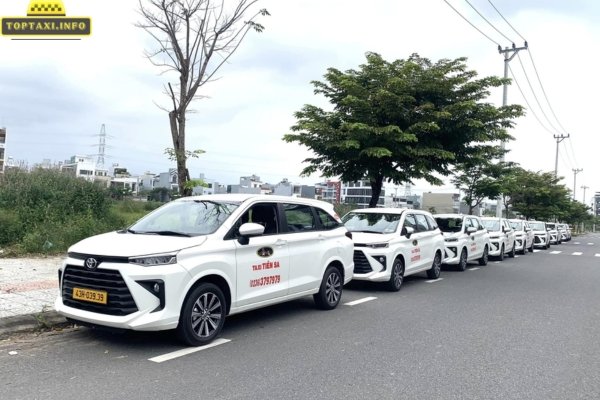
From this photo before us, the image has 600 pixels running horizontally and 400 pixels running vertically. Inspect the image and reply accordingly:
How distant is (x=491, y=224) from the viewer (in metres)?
21.0

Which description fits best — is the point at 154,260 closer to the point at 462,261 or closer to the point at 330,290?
the point at 330,290

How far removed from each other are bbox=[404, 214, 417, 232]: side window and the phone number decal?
5087mm

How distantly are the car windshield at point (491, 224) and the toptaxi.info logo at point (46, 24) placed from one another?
1600cm

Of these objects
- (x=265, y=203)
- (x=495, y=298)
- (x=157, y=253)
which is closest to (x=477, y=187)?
(x=495, y=298)

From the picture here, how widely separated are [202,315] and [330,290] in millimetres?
2899

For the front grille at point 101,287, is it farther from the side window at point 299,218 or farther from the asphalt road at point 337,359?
the side window at point 299,218

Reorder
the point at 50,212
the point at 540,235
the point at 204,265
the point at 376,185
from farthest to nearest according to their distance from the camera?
1. the point at 540,235
2. the point at 376,185
3. the point at 50,212
4. the point at 204,265

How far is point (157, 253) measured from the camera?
5363mm

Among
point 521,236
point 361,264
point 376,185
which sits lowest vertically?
point 361,264

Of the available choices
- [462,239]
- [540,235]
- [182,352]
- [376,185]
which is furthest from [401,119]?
[540,235]

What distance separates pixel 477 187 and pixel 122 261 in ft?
82.7

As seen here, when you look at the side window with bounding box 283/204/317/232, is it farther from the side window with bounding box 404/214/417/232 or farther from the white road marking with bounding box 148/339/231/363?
the side window with bounding box 404/214/417/232

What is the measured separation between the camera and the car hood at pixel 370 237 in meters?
10.2

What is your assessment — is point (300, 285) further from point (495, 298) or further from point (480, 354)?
point (495, 298)
